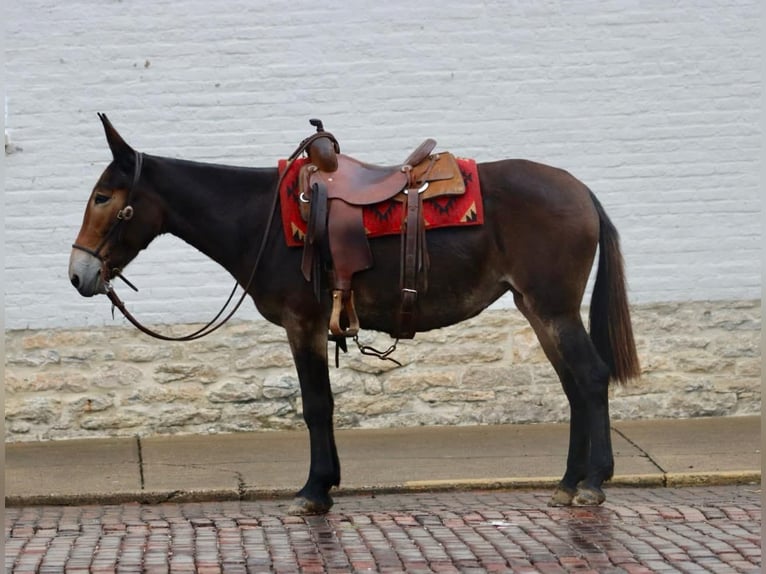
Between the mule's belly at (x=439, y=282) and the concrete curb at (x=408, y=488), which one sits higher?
the mule's belly at (x=439, y=282)

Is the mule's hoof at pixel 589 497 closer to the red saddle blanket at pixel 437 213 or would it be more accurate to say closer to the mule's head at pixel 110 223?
the red saddle blanket at pixel 437 213

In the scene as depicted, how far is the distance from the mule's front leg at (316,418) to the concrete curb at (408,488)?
2.37ft

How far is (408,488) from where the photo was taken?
8.18 metres

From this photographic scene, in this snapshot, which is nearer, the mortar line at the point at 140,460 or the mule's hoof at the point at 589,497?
the mule's hoof at the point at 589,497

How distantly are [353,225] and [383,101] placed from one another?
348 cm

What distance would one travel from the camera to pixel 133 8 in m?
10.5

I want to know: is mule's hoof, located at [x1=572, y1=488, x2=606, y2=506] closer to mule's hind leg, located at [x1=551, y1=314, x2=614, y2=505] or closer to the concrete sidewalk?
mule's hind leg, located at [x1=551, y1=314, x2=614, y2=505]

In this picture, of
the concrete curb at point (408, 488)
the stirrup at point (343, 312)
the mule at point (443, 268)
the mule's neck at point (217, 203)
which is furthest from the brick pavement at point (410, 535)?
the mule's neck at point (217, 203)

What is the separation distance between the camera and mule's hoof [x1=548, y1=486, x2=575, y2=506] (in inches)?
290

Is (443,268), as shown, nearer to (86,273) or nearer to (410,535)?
(410,535)

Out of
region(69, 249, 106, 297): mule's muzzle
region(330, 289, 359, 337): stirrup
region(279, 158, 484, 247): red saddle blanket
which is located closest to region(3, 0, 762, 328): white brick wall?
region(69, 249, 106, 297): mule's muzzle

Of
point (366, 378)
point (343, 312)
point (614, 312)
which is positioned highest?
point (343, 312)

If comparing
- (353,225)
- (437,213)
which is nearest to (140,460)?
(353,225)

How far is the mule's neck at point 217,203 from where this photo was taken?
24.8 feet
